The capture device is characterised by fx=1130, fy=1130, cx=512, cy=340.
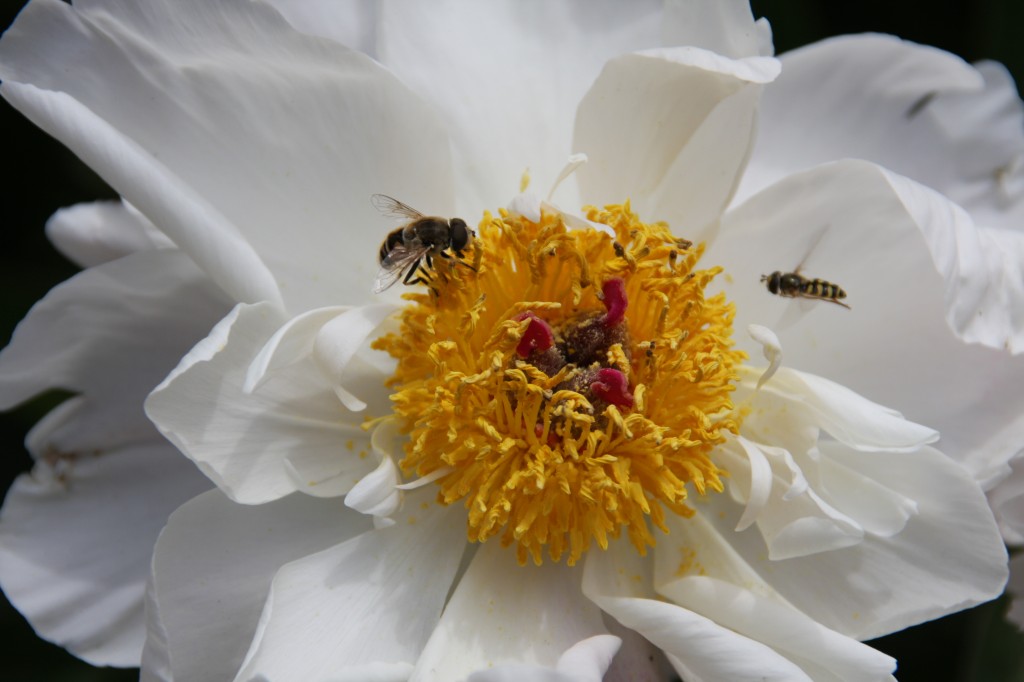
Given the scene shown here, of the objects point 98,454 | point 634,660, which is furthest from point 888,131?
point 98,454

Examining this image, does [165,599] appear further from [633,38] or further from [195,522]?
Answer: [633,38]

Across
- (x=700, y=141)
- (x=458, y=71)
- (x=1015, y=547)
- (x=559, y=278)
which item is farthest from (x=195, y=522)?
(x=1015, y=547)

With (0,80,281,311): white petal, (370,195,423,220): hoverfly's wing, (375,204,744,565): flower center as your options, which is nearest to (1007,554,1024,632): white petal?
(375,204,744,565): flower center

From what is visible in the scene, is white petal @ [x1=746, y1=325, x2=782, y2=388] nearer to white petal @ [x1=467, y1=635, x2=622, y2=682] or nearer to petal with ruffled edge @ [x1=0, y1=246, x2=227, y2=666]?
white petal @ [x1=467, y1=635, x2=622, y2=682]

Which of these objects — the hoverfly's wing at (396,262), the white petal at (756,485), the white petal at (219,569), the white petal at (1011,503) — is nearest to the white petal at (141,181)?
the hoverfly's wing at (396,262)

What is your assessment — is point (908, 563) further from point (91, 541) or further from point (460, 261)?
point (91, 541)

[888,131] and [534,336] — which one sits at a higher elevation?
[888,131]
